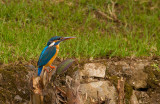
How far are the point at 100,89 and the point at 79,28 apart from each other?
7.54 ft

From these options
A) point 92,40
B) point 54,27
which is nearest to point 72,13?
point 54,27

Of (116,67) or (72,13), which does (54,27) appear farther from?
(116,67)

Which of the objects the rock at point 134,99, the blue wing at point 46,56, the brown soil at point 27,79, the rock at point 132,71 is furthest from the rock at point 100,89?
the blue wing at point 46,56

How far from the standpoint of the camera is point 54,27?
6.76 m

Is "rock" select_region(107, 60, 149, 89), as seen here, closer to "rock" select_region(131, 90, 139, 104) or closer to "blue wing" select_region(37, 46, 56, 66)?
"rock" select_region(131, 90, 139, 104)

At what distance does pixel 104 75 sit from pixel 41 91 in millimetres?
1580

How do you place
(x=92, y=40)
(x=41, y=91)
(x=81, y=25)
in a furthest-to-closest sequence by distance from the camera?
(x=81, y=25), (x=92, y=40), (x=41, y=91)

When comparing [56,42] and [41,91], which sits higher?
[56,42]

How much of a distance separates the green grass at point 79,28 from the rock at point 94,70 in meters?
0.31

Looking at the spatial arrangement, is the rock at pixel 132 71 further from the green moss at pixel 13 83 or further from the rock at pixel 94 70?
the green moss at pixel 13 83

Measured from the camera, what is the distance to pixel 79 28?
23.2ft

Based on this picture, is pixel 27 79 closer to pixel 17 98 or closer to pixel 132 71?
pixel 17 98

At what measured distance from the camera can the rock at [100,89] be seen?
16.7 feet

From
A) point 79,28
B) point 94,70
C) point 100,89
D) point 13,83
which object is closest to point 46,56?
point 13,83
